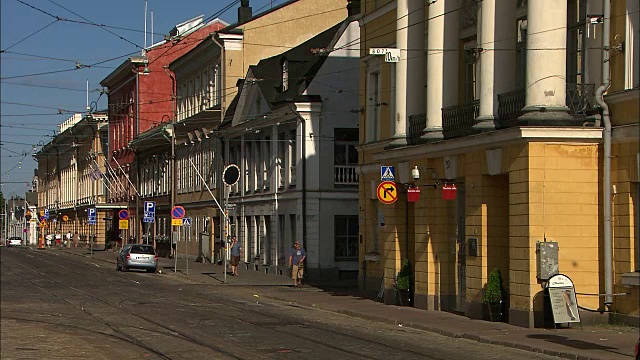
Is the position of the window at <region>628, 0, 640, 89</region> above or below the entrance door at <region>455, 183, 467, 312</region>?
above

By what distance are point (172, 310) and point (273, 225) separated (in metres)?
21.1

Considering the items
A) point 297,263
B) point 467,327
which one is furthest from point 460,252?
point 297,263

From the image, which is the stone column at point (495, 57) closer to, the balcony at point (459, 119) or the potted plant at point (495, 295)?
the balcony at point (459, 119)

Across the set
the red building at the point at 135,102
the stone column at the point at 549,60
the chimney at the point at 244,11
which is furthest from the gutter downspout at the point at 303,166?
the red building at the point at 135,102

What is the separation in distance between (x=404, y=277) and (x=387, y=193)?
94.6 inches

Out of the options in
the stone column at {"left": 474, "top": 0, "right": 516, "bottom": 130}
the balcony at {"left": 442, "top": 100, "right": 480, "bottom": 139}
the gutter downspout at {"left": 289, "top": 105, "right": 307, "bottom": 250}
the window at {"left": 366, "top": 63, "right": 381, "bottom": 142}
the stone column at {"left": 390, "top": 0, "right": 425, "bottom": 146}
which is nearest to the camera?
the stone column at {"left": 474, "top": 0, "right": 516, "bottom": 130}

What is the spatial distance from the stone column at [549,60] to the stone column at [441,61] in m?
5.62

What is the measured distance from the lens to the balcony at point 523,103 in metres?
22.8

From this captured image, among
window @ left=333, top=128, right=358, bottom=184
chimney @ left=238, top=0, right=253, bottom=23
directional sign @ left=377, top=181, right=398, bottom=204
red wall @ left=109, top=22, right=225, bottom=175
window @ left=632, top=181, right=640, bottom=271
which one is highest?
chimney @ left=238, top=0, right=253, bottom=23

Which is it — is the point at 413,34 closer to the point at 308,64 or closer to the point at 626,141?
the point at 626,141

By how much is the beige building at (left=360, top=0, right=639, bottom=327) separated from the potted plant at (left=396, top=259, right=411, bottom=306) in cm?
26

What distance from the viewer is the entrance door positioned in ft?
90.7

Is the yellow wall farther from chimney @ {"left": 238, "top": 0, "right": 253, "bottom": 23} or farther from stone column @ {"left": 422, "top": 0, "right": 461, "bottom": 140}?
chimney @ {"left": 238, "top": 0, "right": 253, "bottom": 23}

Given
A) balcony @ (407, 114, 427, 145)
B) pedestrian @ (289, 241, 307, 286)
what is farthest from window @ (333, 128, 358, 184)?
balcony @ (407, 114, 427, 145)
